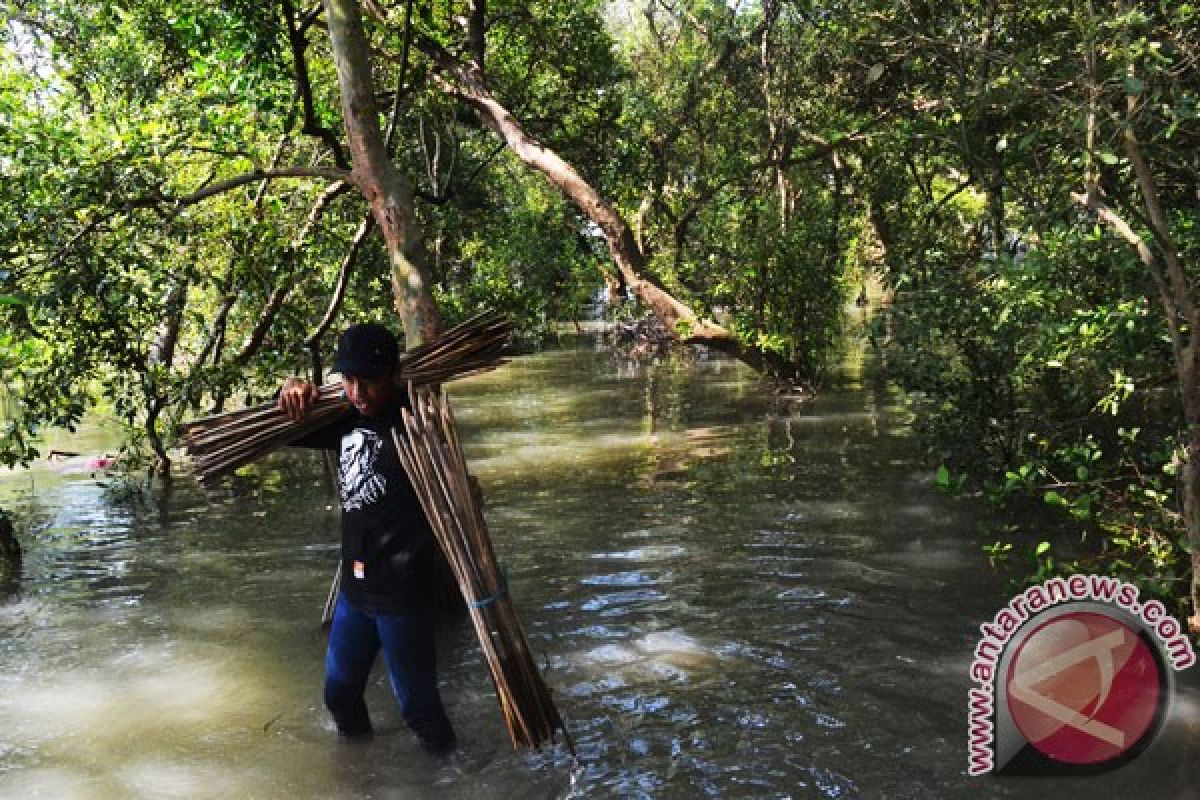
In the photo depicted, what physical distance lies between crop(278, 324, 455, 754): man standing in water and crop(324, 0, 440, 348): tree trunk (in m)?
1.61

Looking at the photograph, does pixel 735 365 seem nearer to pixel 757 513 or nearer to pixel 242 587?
pixel 757 513

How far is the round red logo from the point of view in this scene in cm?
372

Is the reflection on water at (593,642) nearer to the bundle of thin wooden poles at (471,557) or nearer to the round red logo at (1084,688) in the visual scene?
the round red logo at (1084,688)

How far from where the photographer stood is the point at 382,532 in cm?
361

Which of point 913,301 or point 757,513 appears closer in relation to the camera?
point 913,301

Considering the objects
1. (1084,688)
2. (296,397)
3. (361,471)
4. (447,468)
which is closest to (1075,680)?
(1084,688)

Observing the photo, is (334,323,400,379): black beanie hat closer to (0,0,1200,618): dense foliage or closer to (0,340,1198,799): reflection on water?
(0,340,1198,799): reflection on water

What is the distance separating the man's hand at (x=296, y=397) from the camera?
372 centimetres

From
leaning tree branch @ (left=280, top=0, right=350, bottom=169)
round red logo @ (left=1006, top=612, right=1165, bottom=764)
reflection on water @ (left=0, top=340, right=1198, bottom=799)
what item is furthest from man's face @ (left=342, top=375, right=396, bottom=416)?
leaning tree branch @ (left=280, top=0, right=350, bottom=169)

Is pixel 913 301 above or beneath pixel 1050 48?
beneath

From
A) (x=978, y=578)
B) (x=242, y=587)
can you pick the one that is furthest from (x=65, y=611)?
(x=978, y=578)

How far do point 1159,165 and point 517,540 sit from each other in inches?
186

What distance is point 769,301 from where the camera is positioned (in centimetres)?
1167

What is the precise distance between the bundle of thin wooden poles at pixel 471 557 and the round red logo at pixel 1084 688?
6.03 ft
